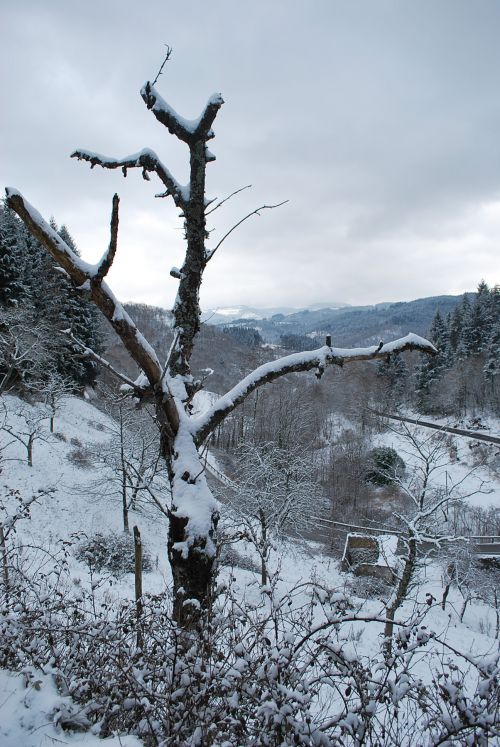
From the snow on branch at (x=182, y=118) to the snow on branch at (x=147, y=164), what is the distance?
300 millimetres

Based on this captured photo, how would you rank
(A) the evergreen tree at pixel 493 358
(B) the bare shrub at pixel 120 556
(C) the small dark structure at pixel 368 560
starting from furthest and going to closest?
(A) the evergreen tree at pixel 493 358 → (C) the small dark structure at pixel 368 560 → (B) the bare shrub at pixel 120 556

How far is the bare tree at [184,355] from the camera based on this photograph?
2723 millimetres

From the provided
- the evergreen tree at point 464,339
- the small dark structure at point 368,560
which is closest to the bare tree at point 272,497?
the small dark structure at point 368,560

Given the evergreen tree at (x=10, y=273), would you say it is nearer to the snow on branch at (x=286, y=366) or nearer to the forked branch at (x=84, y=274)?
the forked branch at (x=84, y=274)

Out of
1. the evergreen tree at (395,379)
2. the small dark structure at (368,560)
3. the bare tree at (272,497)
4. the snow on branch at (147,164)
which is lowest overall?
the small dark structure at (368,560)

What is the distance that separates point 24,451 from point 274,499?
14.1 meters

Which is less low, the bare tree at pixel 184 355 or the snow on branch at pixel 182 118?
the snow on branch at pixel 182 118

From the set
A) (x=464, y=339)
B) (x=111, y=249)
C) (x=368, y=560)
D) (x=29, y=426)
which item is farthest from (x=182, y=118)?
(x=464, y=339)

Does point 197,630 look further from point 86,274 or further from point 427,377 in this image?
point 427,377

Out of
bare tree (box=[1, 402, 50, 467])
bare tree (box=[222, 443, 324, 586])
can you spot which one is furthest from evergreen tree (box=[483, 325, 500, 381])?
bare tree (box=[1, 402, 50, 467])

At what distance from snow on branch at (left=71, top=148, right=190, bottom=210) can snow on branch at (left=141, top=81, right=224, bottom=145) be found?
300 millimetres

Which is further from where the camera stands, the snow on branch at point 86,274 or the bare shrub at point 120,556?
the bare shrub at point 120,556

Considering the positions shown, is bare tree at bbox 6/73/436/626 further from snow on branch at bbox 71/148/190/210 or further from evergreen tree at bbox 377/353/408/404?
evergreen tree at bbox 377/353/408/404

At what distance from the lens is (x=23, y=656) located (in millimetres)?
3213
